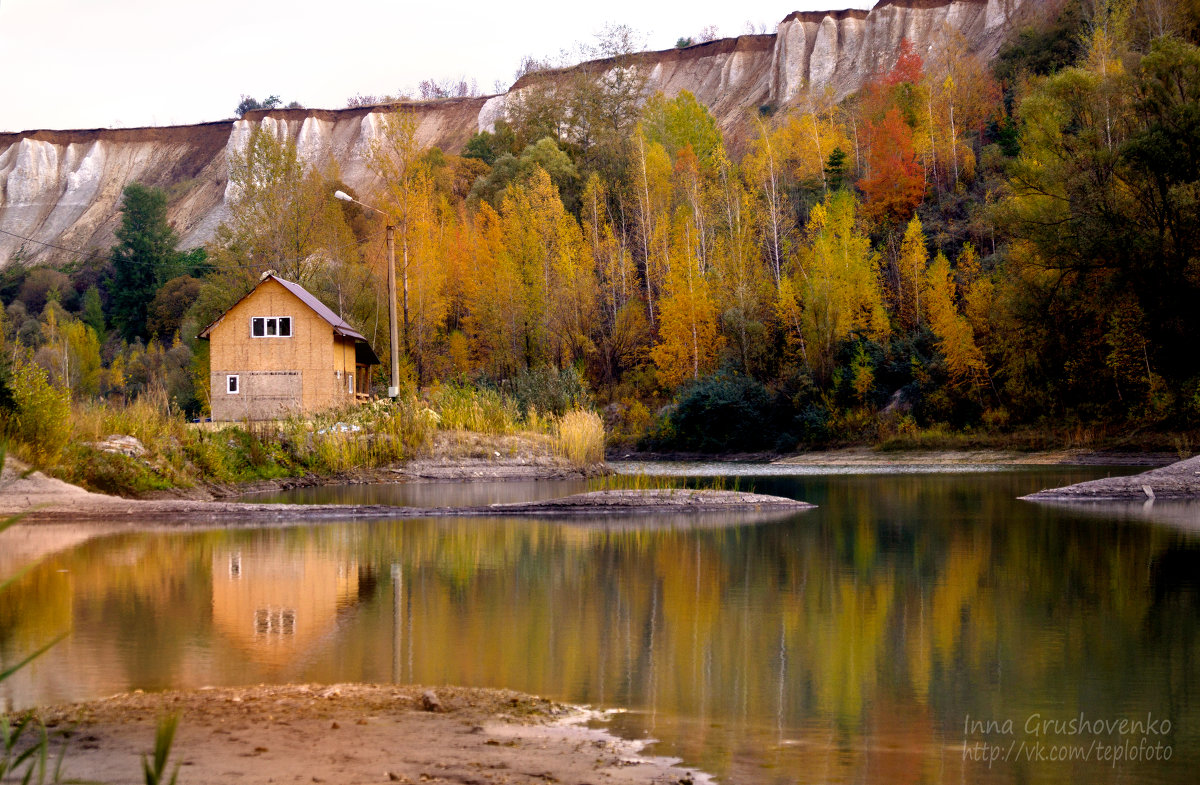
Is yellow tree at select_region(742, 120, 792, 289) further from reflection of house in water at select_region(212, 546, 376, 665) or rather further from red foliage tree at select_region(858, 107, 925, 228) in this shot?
reflection of house in water at select_region(212, 546, 376, 665)

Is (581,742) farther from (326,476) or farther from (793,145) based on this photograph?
(793,145)

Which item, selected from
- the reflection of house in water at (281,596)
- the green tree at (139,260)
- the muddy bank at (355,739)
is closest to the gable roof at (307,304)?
the reflection of house in water at (281,596)

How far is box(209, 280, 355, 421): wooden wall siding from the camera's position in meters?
46.5

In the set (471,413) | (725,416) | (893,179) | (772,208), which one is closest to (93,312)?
(772,208)

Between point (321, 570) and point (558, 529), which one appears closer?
point (321, 570)

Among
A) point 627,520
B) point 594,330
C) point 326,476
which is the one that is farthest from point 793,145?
point 627,520

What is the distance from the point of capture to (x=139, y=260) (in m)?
97.4

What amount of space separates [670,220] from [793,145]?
1364 cm

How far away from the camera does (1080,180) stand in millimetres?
41938

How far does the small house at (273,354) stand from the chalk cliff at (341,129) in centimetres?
5233

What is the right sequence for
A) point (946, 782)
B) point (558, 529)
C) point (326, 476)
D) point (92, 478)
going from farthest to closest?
point (326, 476)
point (92, 478)
point (558, 529)
point (946, 782)

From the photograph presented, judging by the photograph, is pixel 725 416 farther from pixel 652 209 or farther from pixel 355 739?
pixel 355 739

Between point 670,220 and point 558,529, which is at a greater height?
point 670,220

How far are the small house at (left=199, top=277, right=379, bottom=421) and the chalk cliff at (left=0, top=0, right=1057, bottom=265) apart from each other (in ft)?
172
